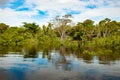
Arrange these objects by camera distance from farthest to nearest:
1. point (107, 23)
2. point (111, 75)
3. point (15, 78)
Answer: point (107, 23) < point (111, 75) < point (15, 78)

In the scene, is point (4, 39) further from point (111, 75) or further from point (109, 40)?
point (111, 75)

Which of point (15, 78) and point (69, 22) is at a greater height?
point (69, 22)

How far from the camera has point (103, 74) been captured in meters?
16.1

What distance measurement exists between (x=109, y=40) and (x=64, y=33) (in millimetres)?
19720

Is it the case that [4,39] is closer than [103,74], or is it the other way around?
[103,74]

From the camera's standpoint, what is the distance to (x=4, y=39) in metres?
54.6

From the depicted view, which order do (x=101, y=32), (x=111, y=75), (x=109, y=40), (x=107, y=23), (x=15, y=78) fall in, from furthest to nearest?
1. (x=101, y=32)
2. (x=107, y=23)
3. (x=109, y=40)
4. (x=111, y=75)
5. (x=15, y=78)

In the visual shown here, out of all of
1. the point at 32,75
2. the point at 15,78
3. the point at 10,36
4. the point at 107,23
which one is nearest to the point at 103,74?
the point at 32,75

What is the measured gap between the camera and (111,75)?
1571cm

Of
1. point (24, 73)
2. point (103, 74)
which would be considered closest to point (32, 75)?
point (24, 73)

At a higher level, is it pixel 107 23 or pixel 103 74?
pixel 107 23

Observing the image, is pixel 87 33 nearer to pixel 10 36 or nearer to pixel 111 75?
pixel 10 36

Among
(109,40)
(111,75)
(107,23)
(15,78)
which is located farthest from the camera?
(107,23)

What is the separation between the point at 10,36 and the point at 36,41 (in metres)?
12.5
